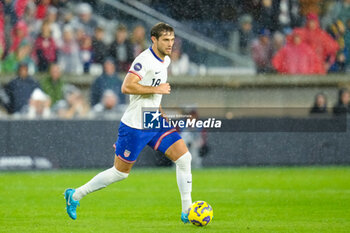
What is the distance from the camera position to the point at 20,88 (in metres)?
16.4

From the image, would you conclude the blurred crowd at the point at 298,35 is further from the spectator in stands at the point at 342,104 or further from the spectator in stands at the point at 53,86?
the spectator in stands at the point at 53,86

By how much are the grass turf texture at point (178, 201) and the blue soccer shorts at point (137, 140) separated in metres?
0.78

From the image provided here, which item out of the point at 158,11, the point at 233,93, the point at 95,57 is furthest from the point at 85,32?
the point at 233,93

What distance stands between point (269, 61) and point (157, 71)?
33.3 feet

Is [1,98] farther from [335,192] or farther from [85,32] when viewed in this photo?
[335,192]

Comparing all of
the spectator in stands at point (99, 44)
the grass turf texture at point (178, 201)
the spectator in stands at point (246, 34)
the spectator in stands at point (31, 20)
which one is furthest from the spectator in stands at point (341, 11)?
the spectator in stands at point (31, 20)

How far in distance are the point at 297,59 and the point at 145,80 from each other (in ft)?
33.0

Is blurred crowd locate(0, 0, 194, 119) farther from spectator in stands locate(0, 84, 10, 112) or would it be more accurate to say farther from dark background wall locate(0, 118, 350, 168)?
dark background wall locate(0, 118, 350, 168)

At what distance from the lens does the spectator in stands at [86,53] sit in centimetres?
1778

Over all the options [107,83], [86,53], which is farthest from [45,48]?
[107,83]

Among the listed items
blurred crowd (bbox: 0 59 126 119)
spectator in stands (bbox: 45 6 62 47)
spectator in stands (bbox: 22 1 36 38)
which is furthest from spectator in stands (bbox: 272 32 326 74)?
spectator in stands (bbox: 22 1 36 38)

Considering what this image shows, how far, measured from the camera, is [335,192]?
12.1 m

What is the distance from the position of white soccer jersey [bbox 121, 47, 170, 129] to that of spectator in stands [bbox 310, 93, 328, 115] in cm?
872

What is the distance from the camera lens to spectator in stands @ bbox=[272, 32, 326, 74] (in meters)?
17.8
